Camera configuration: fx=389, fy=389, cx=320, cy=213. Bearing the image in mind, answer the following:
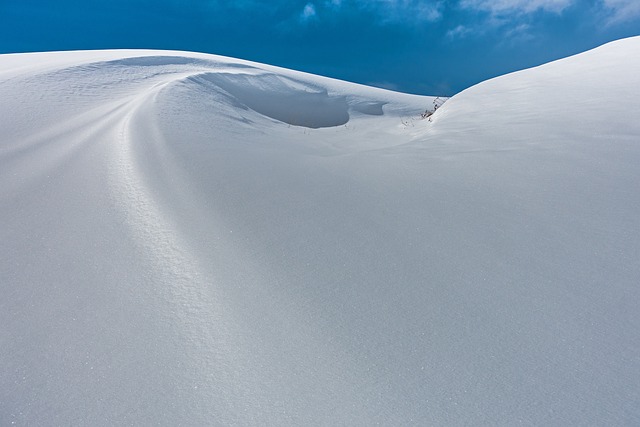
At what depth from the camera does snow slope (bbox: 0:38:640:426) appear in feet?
3.18

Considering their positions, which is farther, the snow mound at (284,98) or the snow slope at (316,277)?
the snow mound at (284,98)

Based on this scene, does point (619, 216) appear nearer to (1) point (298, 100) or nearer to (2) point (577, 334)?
(2) point (577, 334)

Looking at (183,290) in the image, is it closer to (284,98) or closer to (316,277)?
(316,277)

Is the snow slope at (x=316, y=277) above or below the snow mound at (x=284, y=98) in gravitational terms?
below

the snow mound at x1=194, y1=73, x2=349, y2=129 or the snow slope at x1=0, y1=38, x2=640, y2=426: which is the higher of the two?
the snow mound at x1=194, y1=73, x2=349, y2=129

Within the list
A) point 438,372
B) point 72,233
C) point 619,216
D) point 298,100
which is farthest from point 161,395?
point 298,100

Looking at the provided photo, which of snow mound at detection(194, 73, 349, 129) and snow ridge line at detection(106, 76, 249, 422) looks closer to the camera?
snow ridge line at detection(106, 76, 249, 422)

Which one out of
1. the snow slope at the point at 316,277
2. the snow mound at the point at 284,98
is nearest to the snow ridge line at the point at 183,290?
the snow slope at the point at 316,277

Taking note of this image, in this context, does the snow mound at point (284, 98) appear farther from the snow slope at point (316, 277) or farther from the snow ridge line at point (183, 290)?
the snow ridge line at point (183, 290)

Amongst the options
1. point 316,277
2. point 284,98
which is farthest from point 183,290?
point 284,98

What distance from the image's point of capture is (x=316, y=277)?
4.50 feet

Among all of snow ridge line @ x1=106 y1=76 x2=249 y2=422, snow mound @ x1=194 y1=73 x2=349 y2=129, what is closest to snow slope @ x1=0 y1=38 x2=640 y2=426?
snow ridge line @ x1=106 y1=76 x2=249 y2=422

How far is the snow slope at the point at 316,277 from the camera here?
970 mm

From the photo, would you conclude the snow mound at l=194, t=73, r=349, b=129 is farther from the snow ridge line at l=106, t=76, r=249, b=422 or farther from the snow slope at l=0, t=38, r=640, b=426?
the snow ridge line at l=106, t=76, r=249, b=422
